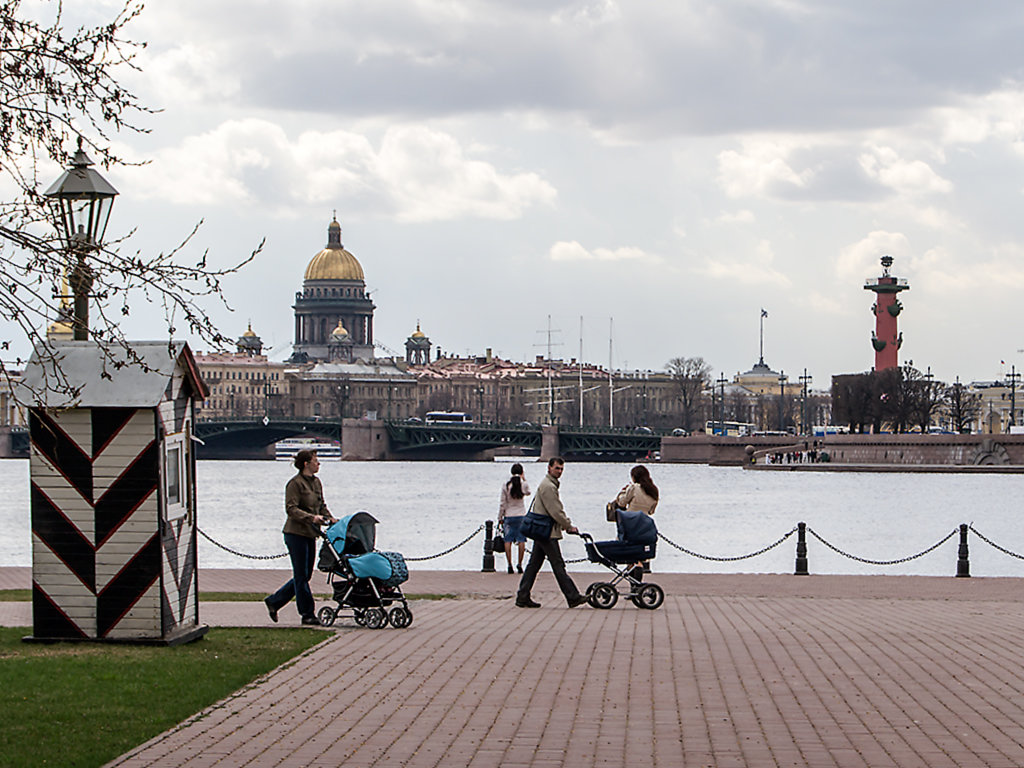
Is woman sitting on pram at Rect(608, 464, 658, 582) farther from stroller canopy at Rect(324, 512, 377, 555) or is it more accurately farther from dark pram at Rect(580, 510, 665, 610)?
stroller canopy at Rect(324, 512, 377, 555)

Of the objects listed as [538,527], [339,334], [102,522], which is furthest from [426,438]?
[102,522]

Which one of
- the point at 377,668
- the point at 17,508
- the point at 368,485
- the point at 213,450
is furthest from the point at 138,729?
the point at 213,450

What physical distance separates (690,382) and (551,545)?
129415mm

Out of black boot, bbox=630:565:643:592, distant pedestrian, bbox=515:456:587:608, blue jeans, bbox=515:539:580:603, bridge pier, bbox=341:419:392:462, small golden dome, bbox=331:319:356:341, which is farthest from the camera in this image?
small golden dome, bbox=331:319:356:341

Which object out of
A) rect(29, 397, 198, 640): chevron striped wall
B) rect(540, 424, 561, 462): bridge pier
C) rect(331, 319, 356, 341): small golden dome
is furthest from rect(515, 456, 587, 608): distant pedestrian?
rect(331, 319, 356, 341): small golden dome

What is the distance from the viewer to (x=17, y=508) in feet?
169

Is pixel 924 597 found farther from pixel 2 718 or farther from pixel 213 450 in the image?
pixel 213 450

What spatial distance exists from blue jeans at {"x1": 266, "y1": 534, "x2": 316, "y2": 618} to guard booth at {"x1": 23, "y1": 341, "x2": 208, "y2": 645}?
1685mm

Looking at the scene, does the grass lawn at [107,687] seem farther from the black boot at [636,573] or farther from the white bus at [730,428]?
the white bus at [730,428]

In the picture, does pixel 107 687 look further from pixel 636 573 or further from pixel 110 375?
pixel 636 573

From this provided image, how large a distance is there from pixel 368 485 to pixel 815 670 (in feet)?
192

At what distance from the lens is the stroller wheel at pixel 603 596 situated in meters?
13.5

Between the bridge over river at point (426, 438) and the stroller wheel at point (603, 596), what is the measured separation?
257ft

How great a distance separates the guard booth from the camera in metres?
10.1
